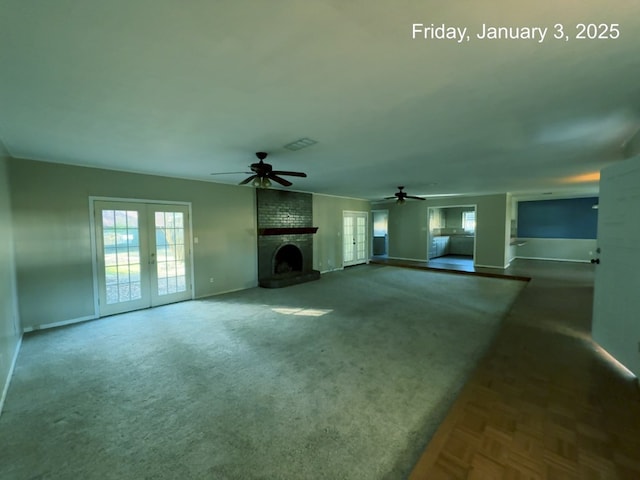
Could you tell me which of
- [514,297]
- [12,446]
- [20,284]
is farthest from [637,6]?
[20,284]

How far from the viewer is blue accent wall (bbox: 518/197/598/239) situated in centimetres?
897

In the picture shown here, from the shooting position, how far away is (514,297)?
537cm

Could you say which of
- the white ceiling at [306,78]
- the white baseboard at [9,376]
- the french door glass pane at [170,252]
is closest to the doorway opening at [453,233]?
the white ceiling at [306,78]

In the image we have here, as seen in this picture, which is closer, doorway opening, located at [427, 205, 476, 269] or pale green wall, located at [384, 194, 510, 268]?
pale green wall, located at [384, 194, 510, 268]

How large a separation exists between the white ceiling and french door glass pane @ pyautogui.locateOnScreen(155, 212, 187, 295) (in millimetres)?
1844

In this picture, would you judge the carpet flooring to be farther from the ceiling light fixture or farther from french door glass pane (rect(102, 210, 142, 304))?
the ceiling light fixture

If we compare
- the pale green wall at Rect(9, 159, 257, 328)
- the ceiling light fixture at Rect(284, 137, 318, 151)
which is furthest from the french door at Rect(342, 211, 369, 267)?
the ceiling light fixture at Rect(284, 137, 318, 151)

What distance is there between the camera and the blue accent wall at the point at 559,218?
8.97 metres

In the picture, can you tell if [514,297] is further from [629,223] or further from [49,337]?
[49,337]

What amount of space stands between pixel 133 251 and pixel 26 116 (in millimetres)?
2841

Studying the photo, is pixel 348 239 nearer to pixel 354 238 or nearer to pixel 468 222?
pixel 354 238

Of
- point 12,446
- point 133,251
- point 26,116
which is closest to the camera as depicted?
point 12,446

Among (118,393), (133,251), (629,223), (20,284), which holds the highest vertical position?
(629,223)

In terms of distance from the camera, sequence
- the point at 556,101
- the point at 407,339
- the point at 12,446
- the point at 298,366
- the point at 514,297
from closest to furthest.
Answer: the point at 12,446 < the point at 556,101 < the point at 298,366 < the point at 407,339 < the point at 514,297
